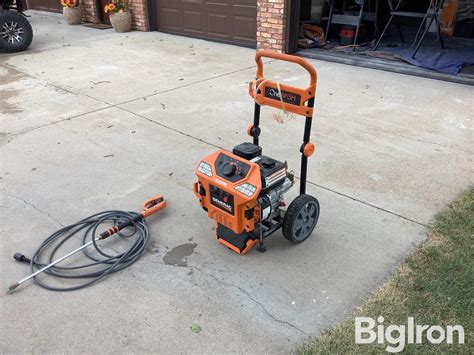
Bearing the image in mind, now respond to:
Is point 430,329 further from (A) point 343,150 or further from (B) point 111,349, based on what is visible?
(A) point 343,150

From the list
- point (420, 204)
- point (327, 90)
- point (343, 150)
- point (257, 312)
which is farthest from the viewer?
point (327, 90)

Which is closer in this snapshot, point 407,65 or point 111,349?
point 111,349

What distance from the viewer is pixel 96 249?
278 cm

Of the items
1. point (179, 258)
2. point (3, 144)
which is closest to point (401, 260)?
point (179, 258)

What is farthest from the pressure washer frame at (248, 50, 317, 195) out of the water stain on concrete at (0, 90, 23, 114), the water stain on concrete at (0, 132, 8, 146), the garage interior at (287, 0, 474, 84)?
the garage interior at (287, 0, 474, 84)

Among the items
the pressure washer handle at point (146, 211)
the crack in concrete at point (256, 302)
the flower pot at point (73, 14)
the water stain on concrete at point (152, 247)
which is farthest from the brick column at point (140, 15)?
the crack in concrete at point (256, 302)

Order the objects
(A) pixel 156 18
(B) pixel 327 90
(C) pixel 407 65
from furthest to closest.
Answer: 1. (A) pixel 156 18
2. (C) pixel 407 65
3. (B) pixel 327 90

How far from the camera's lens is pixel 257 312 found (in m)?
2.36

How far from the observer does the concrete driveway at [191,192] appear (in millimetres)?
2312

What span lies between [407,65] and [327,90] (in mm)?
1773

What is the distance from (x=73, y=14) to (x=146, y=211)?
9924mm

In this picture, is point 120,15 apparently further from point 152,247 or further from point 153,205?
point 152,247

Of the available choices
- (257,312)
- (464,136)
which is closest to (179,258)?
(257,312)

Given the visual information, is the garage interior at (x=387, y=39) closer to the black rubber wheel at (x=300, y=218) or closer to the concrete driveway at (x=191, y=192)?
the concrete driveway at (x=191, y=192)
